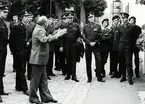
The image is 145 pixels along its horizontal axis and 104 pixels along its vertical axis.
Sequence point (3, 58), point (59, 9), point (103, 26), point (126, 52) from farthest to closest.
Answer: point (59, 9)
point (103, 26)
point (126, 52)
point (3, 58)

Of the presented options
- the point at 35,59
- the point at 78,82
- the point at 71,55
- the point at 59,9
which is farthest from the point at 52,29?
the point at 59,9

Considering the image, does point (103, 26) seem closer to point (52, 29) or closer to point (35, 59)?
point (52, 29)

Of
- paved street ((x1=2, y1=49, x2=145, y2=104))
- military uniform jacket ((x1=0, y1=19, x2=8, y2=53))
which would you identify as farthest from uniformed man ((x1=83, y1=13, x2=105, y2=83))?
military uniform jacket ((x1=0, y1=19, x2=8, y2=53))

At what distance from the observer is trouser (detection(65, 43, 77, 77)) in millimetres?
14227

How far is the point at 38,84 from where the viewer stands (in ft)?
33.8

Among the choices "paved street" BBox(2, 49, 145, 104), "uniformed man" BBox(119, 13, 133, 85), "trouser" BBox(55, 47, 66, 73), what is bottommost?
"paved street" BBox(2, 49, 145, 104)

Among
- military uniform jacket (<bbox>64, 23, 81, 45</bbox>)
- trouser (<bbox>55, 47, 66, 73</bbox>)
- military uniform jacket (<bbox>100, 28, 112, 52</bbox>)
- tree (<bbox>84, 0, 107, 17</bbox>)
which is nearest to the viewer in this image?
military uniform jacket (<bbox>64, 23, 81, 45</bbox>)

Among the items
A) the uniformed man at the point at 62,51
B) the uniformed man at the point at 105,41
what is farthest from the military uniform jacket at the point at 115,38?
the uniformed man at the point at 62,51

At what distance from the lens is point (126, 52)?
13.5m

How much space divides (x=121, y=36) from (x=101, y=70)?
1.61 metres

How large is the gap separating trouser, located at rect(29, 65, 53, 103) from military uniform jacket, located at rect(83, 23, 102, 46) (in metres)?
3.53

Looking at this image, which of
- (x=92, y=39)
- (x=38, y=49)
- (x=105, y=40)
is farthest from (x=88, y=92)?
(x=105, y=40)

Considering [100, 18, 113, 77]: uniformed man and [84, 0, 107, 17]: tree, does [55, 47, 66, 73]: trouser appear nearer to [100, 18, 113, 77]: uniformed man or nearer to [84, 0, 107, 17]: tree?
[100, 18, 113, 77]: uniformed man

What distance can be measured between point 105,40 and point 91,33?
3.63 ft
